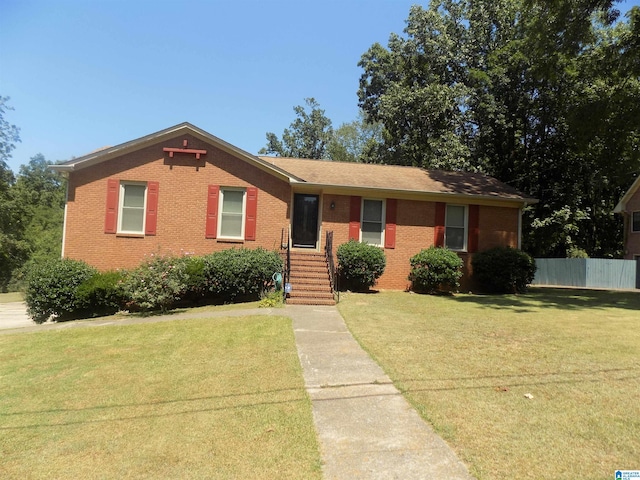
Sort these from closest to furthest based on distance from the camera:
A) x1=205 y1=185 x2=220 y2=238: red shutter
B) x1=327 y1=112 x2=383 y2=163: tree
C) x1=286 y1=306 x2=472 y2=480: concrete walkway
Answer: x1=286 y1=306 x2=472 y2=480: concrete walkway → x1=205 y1=185 x2=220 y2=238: red shutter → x1=327 y1=112 x2=383 y2=163: tree

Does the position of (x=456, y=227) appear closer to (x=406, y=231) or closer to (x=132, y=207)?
(x=406, y=231)

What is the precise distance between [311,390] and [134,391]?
7.05 feet

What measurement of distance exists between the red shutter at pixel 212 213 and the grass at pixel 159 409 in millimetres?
5944

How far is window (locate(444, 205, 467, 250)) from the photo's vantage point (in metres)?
14.8

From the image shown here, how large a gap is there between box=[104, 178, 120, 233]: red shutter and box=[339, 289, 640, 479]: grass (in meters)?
8.17

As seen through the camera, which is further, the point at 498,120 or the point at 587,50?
the point at 498,120

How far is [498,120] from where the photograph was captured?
21.8m

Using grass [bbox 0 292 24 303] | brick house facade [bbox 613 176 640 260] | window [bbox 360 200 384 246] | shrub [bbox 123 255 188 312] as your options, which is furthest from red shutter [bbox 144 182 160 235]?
brick house facade [bbox 613 176 640 260]

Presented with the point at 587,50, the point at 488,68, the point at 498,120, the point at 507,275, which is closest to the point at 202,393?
the point at 507,275

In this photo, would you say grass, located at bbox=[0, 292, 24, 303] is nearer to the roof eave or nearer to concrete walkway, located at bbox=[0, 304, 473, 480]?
the roof eave

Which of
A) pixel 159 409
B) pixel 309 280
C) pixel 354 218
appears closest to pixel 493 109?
pixel 354 218

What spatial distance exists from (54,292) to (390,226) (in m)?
10.2

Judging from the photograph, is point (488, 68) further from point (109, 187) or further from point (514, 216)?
point (109, 187)

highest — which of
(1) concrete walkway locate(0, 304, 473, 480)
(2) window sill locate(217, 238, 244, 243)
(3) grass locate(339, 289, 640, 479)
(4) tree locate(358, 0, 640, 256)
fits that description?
(4) tree locate(358, 0, 640, 256)
